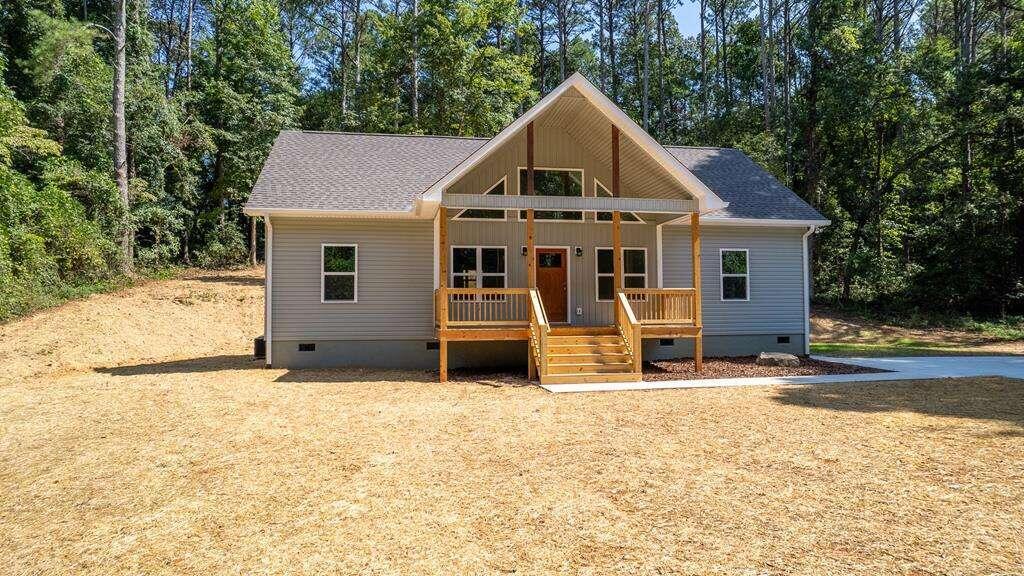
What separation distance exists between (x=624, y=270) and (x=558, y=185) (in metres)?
2.68

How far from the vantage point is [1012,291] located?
72.5ft

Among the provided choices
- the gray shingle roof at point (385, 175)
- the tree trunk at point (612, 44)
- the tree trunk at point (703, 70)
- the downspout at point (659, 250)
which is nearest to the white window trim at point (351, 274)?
the gray shingle roof at point (385, 175)

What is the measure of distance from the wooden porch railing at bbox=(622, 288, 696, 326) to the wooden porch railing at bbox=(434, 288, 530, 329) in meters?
2.19

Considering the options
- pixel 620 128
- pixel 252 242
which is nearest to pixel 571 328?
pixel 620 128

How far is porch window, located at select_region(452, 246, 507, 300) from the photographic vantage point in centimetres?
1324

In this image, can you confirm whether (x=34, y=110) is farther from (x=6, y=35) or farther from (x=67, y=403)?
(x=67, y=403)

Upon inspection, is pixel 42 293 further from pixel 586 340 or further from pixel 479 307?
pixel 586 340

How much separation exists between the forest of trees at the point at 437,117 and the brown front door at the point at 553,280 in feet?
46.8

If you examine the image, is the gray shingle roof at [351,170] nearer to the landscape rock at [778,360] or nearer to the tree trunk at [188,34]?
the landscape rock at [778,360]

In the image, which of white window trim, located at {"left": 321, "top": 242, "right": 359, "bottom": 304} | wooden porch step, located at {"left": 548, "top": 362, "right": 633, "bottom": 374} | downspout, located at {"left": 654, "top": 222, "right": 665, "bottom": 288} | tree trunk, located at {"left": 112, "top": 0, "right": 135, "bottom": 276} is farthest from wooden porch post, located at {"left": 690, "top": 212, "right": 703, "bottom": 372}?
tree trunk, located at {"left": 112, "top": 0, "right": 135, "bottom": 276}

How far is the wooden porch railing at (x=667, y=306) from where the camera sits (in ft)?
38.3

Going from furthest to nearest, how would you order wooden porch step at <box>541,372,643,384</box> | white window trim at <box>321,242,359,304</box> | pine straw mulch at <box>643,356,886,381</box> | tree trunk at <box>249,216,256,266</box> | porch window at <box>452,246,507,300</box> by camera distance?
tree trunk at <box>249,216,256,266</box> → porch window at <box>452,246,507,300</box> → white window trim at <box>321,242,359,304</box> → pine straw mulch at <box>643,356,886,381</box> → wooden porch step at <box>541,372,643,384</box>

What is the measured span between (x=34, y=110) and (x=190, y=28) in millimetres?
12821

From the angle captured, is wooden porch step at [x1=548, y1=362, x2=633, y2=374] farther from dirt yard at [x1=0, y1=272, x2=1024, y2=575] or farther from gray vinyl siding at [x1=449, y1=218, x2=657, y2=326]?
gray vinyl siding at [x1=449, y1=218, x2=657, y2=326]
